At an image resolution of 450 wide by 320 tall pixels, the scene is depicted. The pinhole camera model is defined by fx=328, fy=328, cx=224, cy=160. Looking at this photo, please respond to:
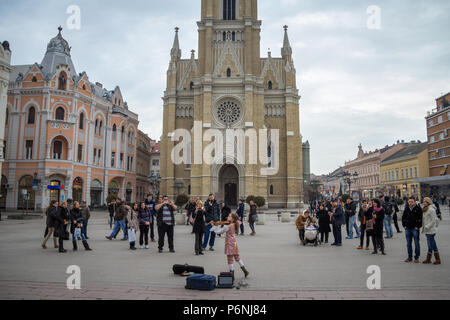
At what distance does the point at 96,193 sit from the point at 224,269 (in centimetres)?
3565

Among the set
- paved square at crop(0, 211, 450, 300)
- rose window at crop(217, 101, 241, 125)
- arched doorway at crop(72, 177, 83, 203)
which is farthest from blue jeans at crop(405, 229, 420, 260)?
rose window at crop(217, 101, 241, 125)

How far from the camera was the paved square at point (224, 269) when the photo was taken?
6059 millimetres

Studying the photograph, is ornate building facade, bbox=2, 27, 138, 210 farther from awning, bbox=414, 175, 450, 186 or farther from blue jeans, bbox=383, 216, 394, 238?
awning, bbox=414, 175, 450, 186

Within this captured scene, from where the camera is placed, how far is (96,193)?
40344 millimetres

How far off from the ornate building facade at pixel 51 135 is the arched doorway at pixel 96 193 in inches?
3.3

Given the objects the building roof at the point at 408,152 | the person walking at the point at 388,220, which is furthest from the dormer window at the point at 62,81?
the building roof at the point at 408,152

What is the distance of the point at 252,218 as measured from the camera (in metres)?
16.8

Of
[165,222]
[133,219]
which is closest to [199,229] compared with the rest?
[165,222]

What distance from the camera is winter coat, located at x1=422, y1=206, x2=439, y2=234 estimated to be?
887 cm

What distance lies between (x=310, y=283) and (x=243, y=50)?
4426cm

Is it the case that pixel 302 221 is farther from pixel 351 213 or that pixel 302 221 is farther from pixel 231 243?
pixel 231 243

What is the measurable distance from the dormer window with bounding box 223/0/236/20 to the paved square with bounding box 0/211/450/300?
45089 mm

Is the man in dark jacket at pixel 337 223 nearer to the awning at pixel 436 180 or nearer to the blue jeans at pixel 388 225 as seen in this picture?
the blue jeans at pixel 388 225
